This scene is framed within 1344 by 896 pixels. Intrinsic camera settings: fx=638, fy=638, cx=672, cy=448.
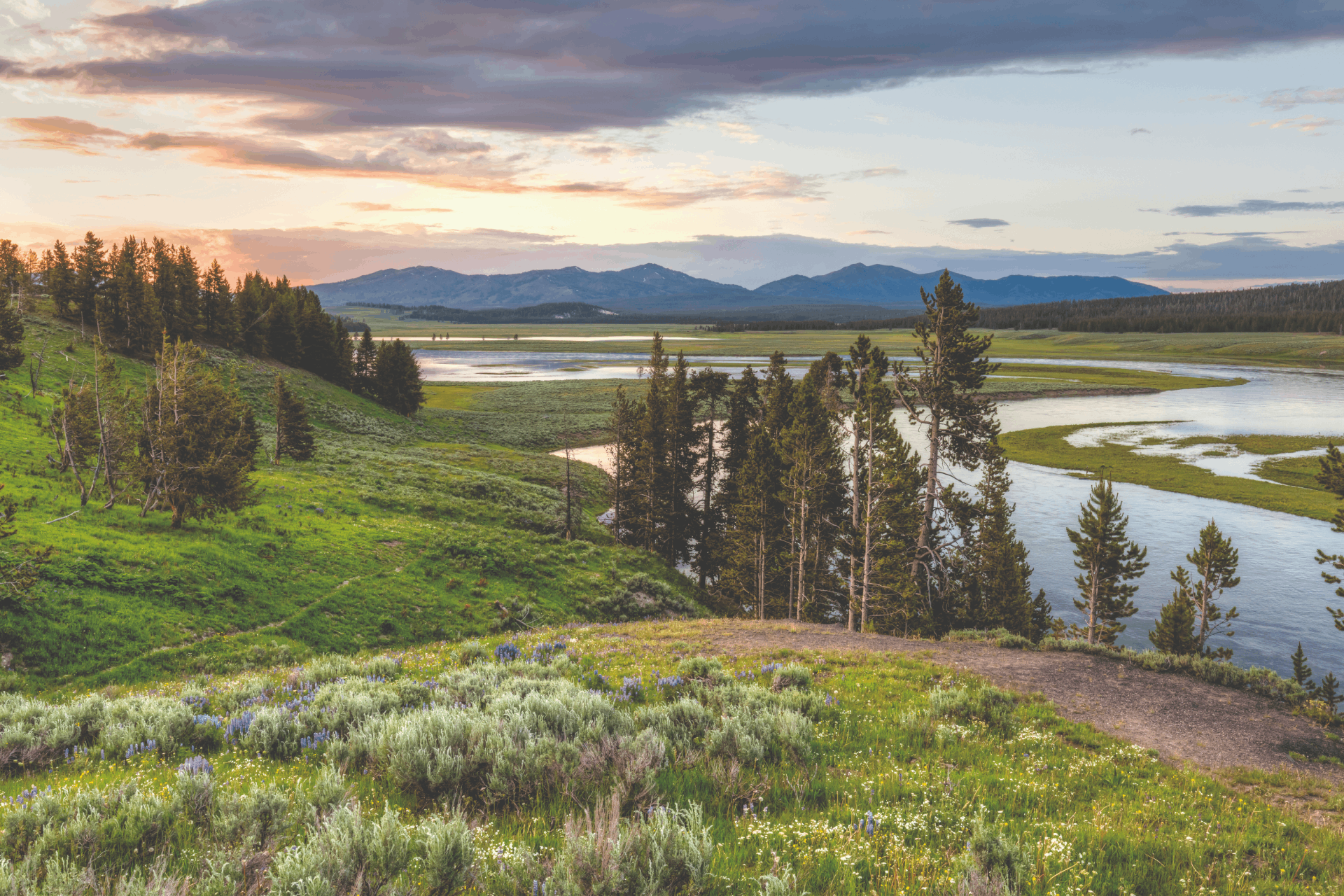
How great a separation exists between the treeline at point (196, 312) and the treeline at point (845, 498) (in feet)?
163

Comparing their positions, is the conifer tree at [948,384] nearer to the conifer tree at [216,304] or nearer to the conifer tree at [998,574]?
the conifer tree at [998,574]

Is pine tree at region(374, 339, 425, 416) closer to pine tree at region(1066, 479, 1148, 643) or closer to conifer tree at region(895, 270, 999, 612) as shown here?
conifer tree at region(895, 270, 999, 612)

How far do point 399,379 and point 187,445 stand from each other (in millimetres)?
69489

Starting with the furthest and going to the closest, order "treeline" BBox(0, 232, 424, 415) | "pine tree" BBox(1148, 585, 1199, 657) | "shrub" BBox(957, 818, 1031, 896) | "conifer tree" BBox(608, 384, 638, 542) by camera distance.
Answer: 1. "treeline" BBox(0, 232, 424, 415)
2. "conifer tree" BBox(608, 384, 638, 542)
3. "pine tree" BBox(1148, 585, 1199, 657)
4. "shrub" BBox(957, 818, 1031, 896)

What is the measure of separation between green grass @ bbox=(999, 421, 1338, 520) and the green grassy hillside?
46.0 metres

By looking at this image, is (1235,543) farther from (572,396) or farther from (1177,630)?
(572,396)

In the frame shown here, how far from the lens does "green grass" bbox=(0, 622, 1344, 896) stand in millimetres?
4512

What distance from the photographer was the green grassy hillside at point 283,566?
16703 millimetres

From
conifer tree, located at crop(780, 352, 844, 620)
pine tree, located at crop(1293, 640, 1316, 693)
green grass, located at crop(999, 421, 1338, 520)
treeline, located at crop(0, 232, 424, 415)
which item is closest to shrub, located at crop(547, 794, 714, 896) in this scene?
conifer tree, located at crop(780, 352, 844, 620)

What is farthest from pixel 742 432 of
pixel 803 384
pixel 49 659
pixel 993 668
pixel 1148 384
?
pixel 1148 384

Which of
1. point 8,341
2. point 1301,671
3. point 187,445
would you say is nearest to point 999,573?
point 1301,671

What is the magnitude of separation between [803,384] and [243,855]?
33.1m

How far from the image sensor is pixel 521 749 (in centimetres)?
588

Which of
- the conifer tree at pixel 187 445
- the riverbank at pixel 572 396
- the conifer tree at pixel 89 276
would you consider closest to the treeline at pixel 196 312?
the conifer tree at pixel 89 276
